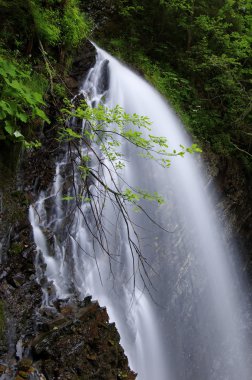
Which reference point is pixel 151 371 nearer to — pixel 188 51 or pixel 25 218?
pixel 25 218

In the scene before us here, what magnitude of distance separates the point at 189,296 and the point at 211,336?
1251 mm

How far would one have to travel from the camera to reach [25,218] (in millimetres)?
4527

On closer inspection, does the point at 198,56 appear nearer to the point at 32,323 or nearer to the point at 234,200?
the point at 234,200

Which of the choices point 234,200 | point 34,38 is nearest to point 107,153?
point 34,38

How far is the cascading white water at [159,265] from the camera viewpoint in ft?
15.9

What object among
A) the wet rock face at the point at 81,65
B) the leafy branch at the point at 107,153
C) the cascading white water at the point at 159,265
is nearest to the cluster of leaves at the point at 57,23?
the wet rock face at the point at 81,65

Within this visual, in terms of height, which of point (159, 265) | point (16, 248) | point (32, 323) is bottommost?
point (32, 323)

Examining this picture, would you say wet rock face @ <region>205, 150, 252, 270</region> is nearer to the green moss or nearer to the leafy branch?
the leafy branch

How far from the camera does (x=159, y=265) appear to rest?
679 cm

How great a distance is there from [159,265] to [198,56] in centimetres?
585

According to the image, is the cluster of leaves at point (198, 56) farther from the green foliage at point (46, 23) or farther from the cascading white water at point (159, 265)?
the green foliage at point (46, 23)

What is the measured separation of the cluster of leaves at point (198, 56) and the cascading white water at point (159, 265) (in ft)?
3.90

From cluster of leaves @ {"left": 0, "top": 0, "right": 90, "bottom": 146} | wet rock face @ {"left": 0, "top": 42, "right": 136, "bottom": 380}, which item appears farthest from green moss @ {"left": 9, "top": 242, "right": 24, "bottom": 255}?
cluster of leaves @ {"left": 0, "top": 0, "right": 90, "bottom": 146}

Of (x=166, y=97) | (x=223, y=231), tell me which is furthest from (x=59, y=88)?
(x=223, y=231)
